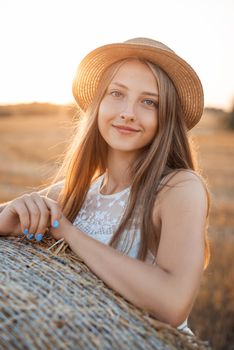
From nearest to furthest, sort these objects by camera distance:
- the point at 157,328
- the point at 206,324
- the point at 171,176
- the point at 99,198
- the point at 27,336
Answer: the point at 27,336
the point at 157,328
the point at 171,176
the point at 99,198
the point at 206,324

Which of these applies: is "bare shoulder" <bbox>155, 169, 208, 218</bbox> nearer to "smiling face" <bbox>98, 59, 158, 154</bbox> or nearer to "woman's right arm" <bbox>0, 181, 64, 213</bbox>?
"smiling face" <bbox>98, 59, 158, 154</bbox>

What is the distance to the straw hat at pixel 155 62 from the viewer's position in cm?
271

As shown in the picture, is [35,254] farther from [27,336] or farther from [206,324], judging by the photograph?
[206,324]

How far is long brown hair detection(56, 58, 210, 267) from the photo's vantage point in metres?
2.56

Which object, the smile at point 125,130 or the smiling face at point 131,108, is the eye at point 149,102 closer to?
the smiling face at point 131,108

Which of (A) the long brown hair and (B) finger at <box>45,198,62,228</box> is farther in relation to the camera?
(A) the long brown hair

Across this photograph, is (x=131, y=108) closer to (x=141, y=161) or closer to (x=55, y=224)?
(x=141, y=161)

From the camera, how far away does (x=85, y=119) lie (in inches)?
124

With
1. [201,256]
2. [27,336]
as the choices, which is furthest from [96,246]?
[27,336]

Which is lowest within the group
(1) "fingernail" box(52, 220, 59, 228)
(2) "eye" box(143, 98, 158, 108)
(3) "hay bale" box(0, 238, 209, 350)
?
(3) "hay bale" box(0, 238, 209, 350)

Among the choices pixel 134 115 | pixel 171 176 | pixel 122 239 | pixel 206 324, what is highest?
pixel 134 115

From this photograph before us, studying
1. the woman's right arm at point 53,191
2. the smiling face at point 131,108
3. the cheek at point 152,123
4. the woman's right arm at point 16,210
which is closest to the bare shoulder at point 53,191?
the woman's right arm at point 53,191

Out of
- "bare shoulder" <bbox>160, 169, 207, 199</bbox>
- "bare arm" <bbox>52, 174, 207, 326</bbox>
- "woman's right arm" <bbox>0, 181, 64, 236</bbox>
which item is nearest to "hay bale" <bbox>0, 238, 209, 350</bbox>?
"bare arm" <bbox>52, 174, 207, 326</bbox>

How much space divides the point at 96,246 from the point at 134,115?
70 cm
